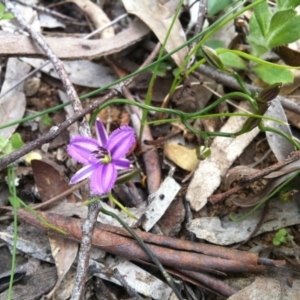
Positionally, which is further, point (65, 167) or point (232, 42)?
point (232, 42)

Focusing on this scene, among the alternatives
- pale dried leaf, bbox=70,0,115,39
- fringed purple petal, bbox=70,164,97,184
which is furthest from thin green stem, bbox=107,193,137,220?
pale dried leaf, bbox=70,0,115,39

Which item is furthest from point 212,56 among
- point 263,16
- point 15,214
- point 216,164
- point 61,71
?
point 15,214

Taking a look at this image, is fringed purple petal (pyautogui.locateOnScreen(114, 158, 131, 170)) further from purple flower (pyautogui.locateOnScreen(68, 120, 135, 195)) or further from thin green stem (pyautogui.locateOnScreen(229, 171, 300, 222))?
thin green stem (pyautogui.locateOnScreen(229, 171, 300, 222))

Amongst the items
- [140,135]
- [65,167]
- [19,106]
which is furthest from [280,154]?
[19,106]

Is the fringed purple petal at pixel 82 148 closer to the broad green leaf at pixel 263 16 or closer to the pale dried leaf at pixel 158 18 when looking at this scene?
the pale dried leaf at pixel 158 18

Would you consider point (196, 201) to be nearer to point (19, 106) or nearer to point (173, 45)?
point (173, 45)

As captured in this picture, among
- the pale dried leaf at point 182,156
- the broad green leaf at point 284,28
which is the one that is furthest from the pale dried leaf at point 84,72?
the broad green leaf at point 284,28
